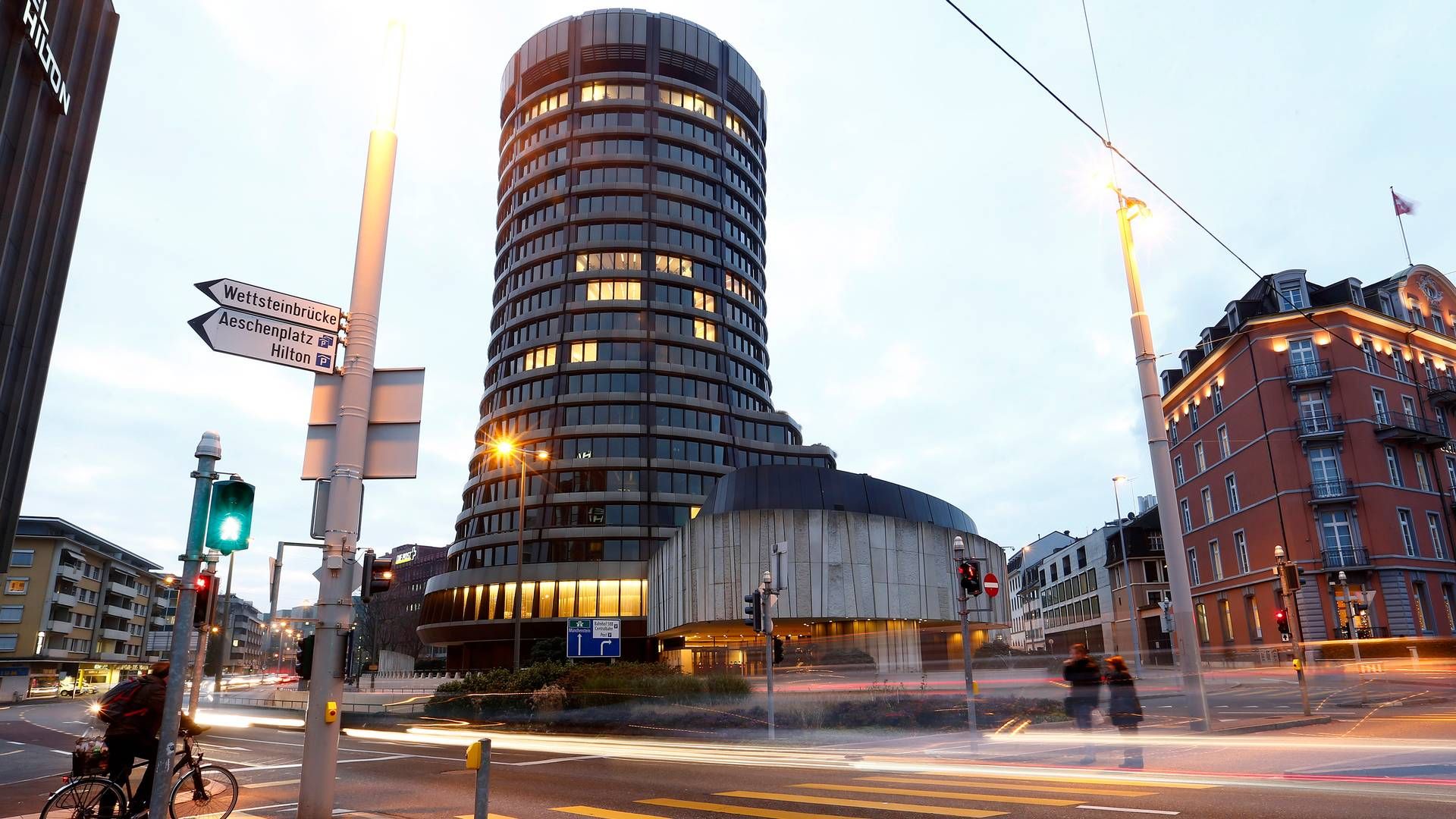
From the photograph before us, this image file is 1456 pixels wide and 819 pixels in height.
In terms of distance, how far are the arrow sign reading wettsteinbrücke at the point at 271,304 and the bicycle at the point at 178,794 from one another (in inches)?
193

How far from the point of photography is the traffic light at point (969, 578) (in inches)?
807

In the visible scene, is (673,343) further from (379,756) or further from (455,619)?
(379,756)

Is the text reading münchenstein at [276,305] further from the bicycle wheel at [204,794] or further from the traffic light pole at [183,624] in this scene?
the bicycle wheel at [204,794]

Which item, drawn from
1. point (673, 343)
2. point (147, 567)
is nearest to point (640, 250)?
point (673, 343)

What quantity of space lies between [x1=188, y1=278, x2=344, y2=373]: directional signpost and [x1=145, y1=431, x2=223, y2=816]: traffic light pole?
103 centimetres

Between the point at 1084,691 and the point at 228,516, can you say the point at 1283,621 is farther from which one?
the point at 228,516

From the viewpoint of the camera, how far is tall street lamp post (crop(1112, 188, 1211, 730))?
1546 cm

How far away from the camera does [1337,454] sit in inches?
1992

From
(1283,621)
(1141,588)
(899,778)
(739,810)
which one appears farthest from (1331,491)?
(739,810)

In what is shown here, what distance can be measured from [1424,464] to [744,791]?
58.4 m

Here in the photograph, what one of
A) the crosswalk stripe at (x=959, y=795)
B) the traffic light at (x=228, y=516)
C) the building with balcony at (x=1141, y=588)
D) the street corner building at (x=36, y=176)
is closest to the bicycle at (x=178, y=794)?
the traffic light at (x=228, y=516)

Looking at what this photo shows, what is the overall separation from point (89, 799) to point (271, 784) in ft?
18.8

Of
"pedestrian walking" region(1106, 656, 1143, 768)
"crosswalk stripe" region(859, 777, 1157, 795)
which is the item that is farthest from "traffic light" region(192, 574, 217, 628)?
"pedestrian walking" region(1106, 656, 1143, 768)

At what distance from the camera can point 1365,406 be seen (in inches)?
1991
